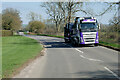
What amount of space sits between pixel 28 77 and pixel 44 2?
5657 cm

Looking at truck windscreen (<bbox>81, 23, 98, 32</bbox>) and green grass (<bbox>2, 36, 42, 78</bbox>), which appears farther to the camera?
truck windscreen (<bbox>81, 23, 98, 32</bbox>)

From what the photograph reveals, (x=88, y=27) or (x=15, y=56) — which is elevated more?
(x=88, y=27)

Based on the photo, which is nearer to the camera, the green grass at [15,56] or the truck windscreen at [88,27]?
the green grass at [15,56]

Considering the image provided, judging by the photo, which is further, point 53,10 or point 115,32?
point 53,10

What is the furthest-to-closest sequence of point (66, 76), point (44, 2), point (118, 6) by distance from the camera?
point (44, 2) → point (118, 6) → point (66, 76)

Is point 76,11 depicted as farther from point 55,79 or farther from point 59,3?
point 55,79

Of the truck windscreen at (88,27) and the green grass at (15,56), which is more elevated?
the truck windscreen at (88,27)

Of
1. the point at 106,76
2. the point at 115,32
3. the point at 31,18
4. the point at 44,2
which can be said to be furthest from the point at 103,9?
the point at 31,18

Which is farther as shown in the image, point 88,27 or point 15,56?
point 88,27

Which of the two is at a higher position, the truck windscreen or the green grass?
Result: the truck windscreen

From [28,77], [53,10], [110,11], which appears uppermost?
[53,10]

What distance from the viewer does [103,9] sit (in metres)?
28.8

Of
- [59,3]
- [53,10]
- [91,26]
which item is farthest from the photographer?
[53,10]

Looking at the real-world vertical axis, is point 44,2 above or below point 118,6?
above
